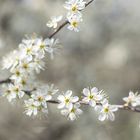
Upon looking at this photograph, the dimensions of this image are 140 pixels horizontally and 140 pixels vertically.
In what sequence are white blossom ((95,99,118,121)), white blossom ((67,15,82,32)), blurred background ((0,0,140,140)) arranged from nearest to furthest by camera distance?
white blossom ((95,99,118,121)) → white blossom ((67,15,82,32)) → blurred background ((0,0,140,140))

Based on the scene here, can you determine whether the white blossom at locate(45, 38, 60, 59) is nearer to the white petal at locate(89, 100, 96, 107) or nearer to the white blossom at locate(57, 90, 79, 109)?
the white blossom at locate(57, 90, 79, 109)

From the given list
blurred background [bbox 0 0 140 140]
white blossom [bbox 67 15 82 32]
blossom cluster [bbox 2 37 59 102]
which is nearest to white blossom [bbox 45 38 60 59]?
blossom cluster [bbox 2 37 59 102]

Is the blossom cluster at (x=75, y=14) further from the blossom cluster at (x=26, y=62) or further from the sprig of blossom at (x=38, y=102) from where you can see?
the sprig of blossom at (x=38, y=102)

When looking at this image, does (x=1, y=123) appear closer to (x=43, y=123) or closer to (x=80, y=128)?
(x=43, y=123)

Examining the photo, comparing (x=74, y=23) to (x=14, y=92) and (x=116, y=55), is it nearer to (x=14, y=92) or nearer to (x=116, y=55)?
(x=14, y=92)

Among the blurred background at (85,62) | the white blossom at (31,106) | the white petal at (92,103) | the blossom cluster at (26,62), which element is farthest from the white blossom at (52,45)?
the blurred background at (85,62)

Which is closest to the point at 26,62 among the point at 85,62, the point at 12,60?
the point at 12,60

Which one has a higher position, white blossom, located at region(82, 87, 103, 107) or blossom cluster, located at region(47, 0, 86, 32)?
blossom cluster, located at region(47, 0, 86, 32)

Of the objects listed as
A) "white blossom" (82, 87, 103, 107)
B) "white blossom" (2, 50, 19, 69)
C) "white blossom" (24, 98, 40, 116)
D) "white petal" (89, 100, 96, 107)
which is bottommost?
"white petal" (89, 100, 96, 107)

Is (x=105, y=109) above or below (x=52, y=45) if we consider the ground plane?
below
